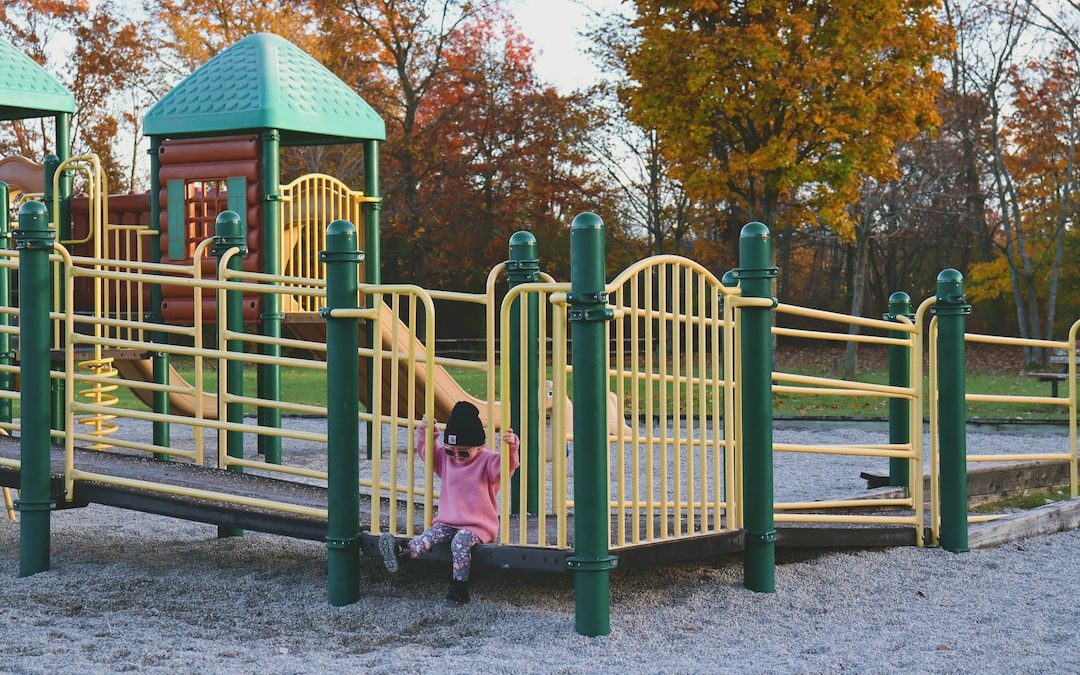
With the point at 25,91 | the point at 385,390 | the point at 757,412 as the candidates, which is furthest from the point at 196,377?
the point at 25,91

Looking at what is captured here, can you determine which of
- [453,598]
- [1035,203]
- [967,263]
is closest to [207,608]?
[453,598]

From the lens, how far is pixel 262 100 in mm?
10875

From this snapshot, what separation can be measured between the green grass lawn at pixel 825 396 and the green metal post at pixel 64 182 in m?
5.28

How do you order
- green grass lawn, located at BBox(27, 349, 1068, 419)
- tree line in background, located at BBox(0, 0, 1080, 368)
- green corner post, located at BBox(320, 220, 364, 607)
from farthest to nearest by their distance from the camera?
1. tree line in background, located at BBox(0, 0, 1080, 368)
2. green grass lawn, located at BBox(27, 349, 1068, 419)
3. green corner post, located at BBox(320, 220, 364, 607)

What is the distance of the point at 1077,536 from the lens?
7.71 metres

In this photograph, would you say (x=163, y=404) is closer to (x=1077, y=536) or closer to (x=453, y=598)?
(x=453, y=598)

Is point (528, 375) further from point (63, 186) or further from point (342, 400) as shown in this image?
point (63, 186)

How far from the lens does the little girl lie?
5336mm

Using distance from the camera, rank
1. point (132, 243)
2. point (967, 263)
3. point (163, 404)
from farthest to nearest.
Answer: point (967, 263) → point (132, 243) → point (163, 404)

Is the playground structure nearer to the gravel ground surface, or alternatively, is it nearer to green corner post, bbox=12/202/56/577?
green corner post, bbox=12/202/56/577

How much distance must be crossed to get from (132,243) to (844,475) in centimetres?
737

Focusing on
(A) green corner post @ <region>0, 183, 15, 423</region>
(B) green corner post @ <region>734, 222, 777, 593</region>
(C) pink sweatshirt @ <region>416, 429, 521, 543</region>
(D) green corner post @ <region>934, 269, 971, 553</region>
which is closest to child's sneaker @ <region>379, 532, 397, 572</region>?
(C) pink sweatshirt @ <region>416, 429, 521, 543</region>

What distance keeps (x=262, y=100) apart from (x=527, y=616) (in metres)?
6.80

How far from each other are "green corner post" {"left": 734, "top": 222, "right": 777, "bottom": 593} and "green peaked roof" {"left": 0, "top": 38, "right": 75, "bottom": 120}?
25.4 feet
